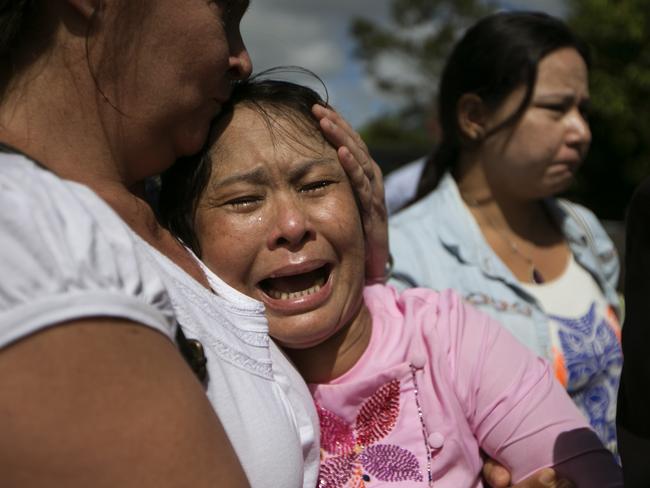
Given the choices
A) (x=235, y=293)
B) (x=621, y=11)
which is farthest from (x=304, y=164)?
(x=621, y=11)

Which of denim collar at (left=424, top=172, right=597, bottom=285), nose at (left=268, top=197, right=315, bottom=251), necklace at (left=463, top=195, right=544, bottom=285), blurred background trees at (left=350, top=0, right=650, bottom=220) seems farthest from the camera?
blurred background trees at (left=350, top=0, right=650, bottom=220)

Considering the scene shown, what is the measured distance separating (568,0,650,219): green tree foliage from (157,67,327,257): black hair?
11.8 m

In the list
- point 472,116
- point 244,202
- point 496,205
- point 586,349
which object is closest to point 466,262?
point 496,205

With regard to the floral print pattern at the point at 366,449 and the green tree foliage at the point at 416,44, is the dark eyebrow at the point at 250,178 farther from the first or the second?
the green tree foliage at the point at 416,44

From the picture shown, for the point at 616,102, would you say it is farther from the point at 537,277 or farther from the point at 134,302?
the point at 134,302

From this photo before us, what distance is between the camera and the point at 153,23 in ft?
5.29

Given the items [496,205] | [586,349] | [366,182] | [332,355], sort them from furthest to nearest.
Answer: [496,205], [586,349], [366,182], [332,355]

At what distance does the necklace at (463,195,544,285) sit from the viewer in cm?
362

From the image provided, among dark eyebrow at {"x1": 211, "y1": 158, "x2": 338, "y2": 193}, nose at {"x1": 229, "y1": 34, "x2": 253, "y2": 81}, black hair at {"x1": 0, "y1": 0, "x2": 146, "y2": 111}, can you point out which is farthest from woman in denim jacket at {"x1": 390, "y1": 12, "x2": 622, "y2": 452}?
black hair at {"x1": 0, "y1": 0, "x2": 146, "y2": 111}

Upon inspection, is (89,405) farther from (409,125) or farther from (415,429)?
(409,125)

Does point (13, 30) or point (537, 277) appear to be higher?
point (13, 30)

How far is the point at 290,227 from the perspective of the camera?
207 cm

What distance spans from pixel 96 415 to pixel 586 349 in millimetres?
2601

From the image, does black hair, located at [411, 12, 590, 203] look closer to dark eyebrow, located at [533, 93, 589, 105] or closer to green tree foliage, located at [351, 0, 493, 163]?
dark eyebrow, located at [533, 93, 589, 105]
